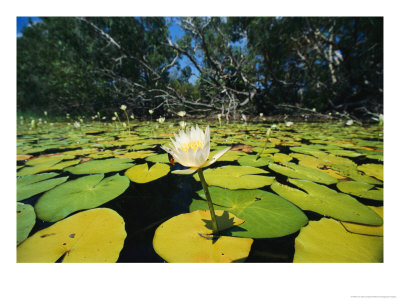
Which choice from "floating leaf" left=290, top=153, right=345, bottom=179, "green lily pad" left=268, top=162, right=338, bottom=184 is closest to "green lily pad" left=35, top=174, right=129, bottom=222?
"green lily pad" left=268, top=162, right=338, bottom=184

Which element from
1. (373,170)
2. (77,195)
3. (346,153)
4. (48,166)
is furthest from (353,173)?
(48,166)

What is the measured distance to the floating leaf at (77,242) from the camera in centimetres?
54

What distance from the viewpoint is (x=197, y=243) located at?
56 cm

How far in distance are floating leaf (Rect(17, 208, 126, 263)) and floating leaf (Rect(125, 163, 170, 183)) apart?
0.39 m

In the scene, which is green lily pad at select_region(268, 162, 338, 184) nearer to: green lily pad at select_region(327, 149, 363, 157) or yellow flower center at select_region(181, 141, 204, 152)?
green lily pad at select_region(327, 149, 363, 157)

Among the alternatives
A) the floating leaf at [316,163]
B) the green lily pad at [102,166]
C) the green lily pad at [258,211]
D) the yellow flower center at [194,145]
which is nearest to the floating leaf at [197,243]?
the green lily pad at [258,211]

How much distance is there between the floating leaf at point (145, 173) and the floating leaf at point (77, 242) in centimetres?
39

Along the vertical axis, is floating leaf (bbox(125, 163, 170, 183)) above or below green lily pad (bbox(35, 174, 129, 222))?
above

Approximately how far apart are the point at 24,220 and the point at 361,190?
152 cm

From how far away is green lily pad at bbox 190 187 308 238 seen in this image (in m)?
0.61

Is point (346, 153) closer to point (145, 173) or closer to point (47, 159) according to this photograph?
point (145, 173)

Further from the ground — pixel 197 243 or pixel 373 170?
pixel 373 170
